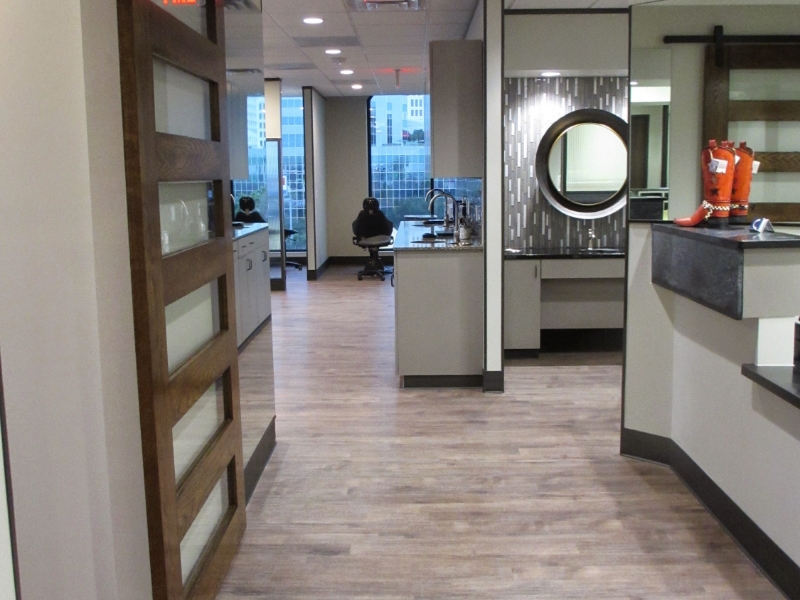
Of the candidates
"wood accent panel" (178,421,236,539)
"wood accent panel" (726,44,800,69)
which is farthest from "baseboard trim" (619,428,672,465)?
"wood accent panel" (178,421,236,539)

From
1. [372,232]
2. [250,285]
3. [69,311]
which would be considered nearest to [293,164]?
[372,232]

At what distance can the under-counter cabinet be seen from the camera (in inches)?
200

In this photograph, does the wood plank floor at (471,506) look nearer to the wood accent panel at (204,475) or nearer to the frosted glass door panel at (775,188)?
the wood accent panel at (204,475)

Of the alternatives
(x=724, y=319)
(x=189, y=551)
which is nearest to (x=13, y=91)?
(x=189, y=551)

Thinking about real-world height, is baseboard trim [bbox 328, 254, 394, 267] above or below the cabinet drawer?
below

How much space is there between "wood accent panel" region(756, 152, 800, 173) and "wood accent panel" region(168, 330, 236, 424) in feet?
8.42

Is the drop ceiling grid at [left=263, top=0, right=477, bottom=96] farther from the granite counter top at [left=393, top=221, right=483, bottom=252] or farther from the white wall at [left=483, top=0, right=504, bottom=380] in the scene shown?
the granite counter top at [left=393, top=221, right=483, bottom=252]

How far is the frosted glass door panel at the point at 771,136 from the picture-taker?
3.67 metres

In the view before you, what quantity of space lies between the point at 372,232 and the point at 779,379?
8.21m

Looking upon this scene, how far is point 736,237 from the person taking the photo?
292 centimetres

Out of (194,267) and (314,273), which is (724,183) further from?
(314,273)

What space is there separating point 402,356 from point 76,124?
352 centimetres

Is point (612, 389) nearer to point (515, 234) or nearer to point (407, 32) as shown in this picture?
point (515, 234)

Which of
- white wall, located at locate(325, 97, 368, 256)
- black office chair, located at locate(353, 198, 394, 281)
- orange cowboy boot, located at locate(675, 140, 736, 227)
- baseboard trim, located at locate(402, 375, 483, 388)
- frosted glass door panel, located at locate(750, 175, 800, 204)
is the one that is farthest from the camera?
white wall, located at locate(325, 97, 368, 256)
